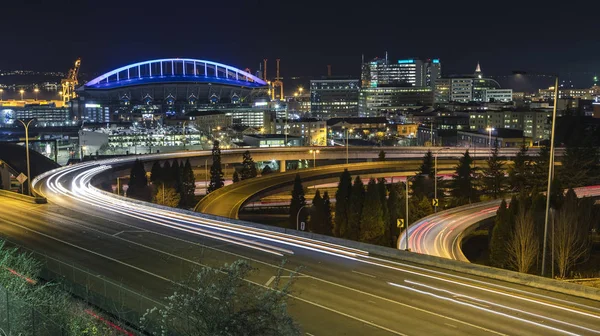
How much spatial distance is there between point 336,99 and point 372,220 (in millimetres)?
163073

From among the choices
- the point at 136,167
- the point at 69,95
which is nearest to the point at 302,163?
the point at 136,167

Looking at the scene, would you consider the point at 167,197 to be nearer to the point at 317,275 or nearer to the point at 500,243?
the point at 500,243

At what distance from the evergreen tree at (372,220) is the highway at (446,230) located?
2768 mm

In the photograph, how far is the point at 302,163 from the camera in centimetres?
7981

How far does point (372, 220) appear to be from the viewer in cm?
3619

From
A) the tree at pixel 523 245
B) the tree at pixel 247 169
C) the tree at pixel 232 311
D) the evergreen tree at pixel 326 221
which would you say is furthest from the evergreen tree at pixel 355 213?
the tree at pixel 232 311

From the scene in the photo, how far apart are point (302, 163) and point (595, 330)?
68.4 metres

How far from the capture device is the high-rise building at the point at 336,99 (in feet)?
639

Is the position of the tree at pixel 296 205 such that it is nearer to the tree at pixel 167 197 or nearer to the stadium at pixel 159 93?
the tree at pixel 167 197

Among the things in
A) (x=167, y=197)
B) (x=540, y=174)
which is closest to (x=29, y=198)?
(x=167, y=197)

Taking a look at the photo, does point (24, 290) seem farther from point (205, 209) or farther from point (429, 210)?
point (429, 210)

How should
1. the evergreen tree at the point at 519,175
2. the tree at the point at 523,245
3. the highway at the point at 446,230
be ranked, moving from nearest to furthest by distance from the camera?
the tree at the point at 523,245
the highway at the point at 446,230
the evergreen tree at the point at 519,175

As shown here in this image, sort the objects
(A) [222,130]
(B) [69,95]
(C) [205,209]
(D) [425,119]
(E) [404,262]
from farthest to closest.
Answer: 1. (B) [69,95]
2. (D) [425,119]
3. (A) [222,130]
4. (C) [205,209]
5. (E) [404,262]

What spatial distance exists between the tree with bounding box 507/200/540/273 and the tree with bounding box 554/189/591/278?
1.06 m
